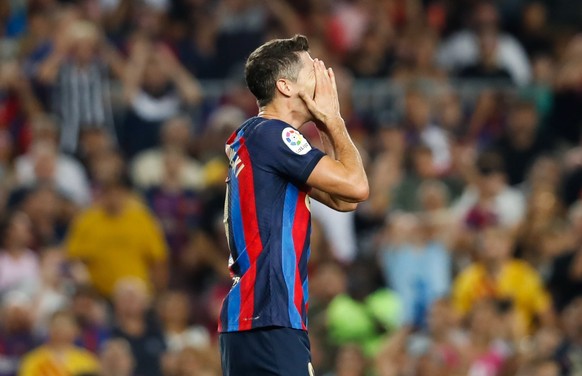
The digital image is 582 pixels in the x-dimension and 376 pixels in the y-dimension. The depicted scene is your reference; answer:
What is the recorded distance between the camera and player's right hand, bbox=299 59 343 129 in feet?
18.8

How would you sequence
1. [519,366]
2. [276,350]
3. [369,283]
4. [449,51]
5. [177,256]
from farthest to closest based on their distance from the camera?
1. [449,51]
2. [177,256]
3. [369,283]
4. [519,366]
5. [276,350]

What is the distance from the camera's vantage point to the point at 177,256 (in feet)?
41.0

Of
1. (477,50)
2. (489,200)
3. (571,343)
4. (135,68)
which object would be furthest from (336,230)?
(477,50)

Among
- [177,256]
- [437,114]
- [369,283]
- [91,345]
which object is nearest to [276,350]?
[91,345]

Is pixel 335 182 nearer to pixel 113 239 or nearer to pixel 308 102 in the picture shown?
pixel 308 102

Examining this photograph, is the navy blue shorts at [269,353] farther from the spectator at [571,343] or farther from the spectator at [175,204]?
the spectator at [175,204]

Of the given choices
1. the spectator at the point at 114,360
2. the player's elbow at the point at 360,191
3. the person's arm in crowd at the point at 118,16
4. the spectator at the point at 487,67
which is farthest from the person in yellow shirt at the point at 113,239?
the player's elbow at the point at 360,191

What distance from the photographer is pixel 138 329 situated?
11094mm

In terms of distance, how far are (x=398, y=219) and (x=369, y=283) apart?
2.17ft

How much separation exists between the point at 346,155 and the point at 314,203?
6.63 metres

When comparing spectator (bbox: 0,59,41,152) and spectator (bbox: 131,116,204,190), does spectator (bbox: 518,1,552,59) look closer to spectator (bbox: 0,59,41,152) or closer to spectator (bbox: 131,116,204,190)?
spectator (bbox: 131,116,204,190)

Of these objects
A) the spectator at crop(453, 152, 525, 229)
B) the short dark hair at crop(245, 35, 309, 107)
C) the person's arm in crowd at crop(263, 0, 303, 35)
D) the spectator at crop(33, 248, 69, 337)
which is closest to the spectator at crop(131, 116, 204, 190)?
the spectator at crop(33, 248, 69, 337)

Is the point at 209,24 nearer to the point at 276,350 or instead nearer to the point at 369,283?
the point at 369,283

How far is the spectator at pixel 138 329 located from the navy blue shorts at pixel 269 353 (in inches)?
212
